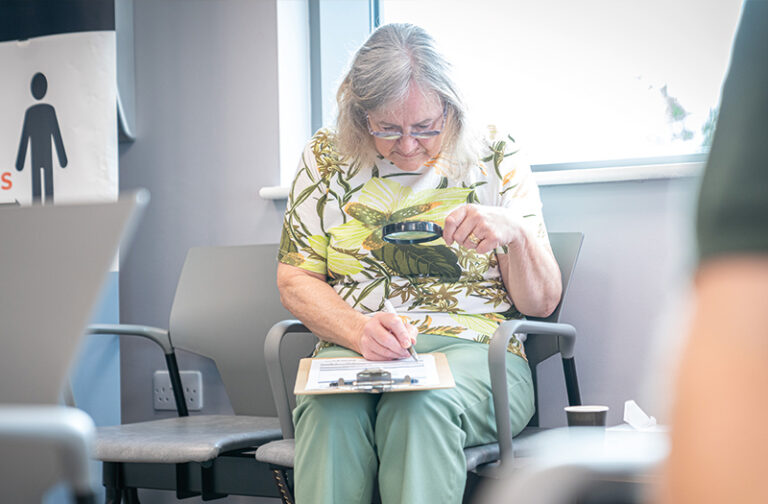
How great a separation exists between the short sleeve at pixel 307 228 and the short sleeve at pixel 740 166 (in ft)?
5.30

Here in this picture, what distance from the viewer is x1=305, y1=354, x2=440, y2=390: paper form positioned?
4.54 ft

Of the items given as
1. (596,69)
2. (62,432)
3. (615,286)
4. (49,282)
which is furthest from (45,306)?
(596,69)

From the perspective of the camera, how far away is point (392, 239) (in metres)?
1.70

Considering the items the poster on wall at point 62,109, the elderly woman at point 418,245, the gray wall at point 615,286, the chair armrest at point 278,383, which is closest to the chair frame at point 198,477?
the chair armrest at point 278,383

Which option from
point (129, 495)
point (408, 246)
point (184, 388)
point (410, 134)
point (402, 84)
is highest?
point (402, 84)

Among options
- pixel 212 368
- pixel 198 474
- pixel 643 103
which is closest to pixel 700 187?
pixel 198 474

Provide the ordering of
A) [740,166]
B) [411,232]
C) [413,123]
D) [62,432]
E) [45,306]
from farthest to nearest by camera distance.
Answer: [413,123], [411,232], [45,306], [62,432], [740,166]

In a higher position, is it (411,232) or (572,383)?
(411,232)

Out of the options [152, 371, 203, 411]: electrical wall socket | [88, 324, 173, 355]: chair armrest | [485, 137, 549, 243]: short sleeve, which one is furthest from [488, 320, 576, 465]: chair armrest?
[152, 371, 203, 411]: electrical wall socket

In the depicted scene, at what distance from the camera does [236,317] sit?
7.09 ft

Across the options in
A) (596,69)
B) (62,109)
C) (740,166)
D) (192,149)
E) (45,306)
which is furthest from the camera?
(192,149)

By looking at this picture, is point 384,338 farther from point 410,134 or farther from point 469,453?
point 410,134

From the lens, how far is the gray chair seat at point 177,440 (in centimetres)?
163

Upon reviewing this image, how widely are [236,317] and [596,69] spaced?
1.17 m
